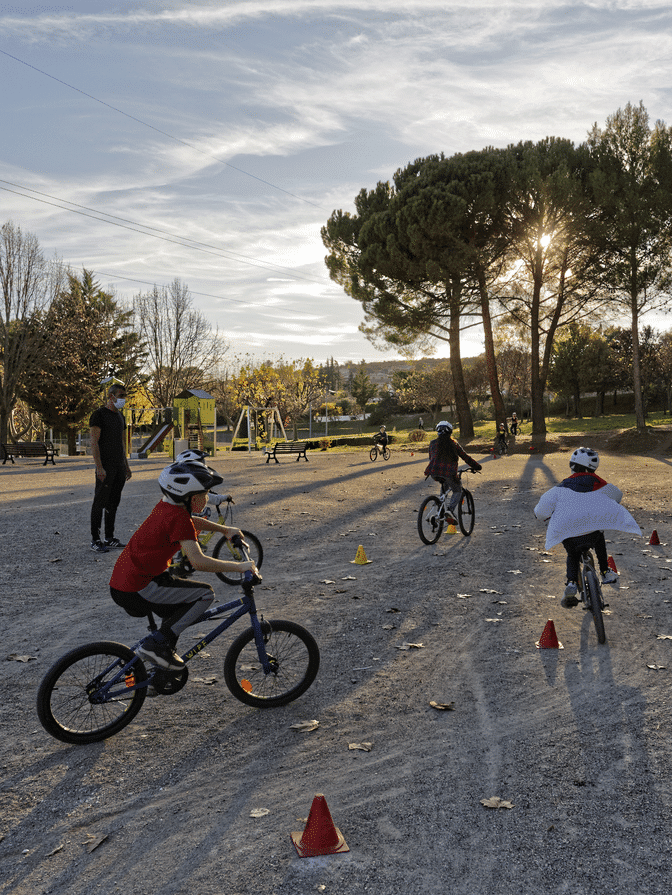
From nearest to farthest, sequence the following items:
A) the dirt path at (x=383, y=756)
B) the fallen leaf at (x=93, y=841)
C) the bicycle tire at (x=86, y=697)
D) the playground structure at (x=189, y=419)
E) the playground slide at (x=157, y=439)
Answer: the dirt path at (x=383, y=756) → the fallen leaf at (x=93, y=841) → the bicycle tire at (x=86, y=697) → the playground structure at (x=189, y=419) → the playground slide at (x=157, y=439)

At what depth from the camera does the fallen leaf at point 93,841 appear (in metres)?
3.02

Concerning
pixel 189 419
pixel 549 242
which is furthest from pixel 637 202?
pixel 189 419

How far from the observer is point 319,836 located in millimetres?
2934

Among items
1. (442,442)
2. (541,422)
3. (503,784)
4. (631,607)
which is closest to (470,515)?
(442,442)

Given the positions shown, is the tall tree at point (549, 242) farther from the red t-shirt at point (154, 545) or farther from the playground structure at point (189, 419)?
the red t-shirt at point (154, 545)

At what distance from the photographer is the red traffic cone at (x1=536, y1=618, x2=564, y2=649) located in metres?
5.54

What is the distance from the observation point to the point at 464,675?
16.4 ft

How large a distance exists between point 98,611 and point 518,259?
31.1 m

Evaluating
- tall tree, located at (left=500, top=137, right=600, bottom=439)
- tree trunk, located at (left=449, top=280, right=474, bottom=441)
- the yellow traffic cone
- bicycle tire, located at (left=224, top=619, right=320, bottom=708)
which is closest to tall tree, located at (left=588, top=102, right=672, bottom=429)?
tall tree, located at (left=500, top=137, right=600, bottom=439)

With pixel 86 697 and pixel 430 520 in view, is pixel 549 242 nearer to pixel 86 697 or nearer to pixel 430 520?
pixel 430 520

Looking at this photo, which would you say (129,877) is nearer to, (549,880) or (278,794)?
(278,794)

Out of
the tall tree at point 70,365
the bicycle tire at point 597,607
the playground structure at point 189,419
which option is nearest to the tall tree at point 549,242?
the playground structure at point 189,419

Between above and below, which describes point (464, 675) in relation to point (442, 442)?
below

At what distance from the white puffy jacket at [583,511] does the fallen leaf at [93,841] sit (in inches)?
156
